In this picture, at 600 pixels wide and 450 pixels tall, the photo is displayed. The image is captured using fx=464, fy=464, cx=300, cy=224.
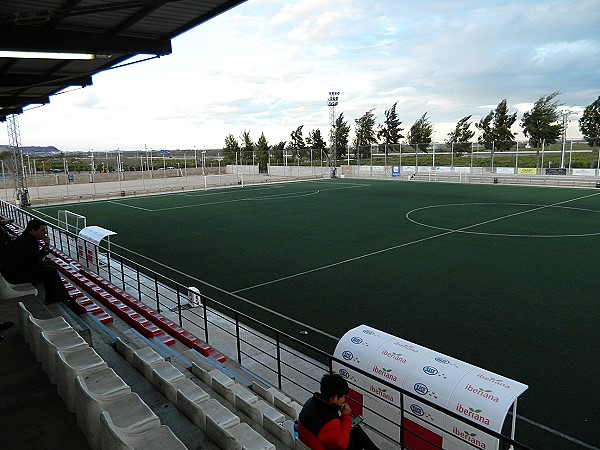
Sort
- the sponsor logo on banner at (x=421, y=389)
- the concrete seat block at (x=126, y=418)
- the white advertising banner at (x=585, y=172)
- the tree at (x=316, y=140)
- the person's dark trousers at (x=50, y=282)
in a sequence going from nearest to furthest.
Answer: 1. the concrete seat block at (x=126, y=418)
2. the sponsor logo on banner at (x=421, y=389)
3. the person's dark trousers at (x=50, y=282)
4. the white advertising banner at (x=585, y=172)
5. the tree at (x=316, y=140)

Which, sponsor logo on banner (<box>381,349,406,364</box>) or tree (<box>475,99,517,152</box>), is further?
tree (<box>475,99,517,152</box>)

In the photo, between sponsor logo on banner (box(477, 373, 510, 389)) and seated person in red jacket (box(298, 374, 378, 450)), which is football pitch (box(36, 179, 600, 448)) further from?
seated person in red jacket (box(298, 374, 378, 450))

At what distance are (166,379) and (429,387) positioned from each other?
9.48ft

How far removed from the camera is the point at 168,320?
31.4 ft

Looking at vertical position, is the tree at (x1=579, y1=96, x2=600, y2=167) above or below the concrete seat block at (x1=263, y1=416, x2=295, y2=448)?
above

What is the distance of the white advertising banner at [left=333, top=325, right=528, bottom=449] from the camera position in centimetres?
466

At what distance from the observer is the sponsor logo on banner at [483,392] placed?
15.3 ft

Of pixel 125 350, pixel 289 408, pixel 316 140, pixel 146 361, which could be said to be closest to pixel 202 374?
pixel 146 361

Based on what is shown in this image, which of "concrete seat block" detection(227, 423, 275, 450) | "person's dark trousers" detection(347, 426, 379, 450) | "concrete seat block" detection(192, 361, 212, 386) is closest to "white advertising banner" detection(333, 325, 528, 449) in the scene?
"person's dark trousers" detection(347, 426, 379, 450)

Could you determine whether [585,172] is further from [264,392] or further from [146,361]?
[146,361]

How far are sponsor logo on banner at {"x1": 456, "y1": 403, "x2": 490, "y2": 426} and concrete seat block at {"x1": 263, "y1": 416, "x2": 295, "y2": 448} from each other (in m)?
1.76

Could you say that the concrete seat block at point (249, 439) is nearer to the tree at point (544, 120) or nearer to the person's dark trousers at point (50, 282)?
the person's dark trousers at point (50, 282)

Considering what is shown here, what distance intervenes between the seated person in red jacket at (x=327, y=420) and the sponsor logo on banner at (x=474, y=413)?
1338mm

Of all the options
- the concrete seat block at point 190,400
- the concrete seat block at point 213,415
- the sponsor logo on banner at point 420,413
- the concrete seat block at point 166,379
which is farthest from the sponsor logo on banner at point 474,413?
the concrete seat block at point 166,379
